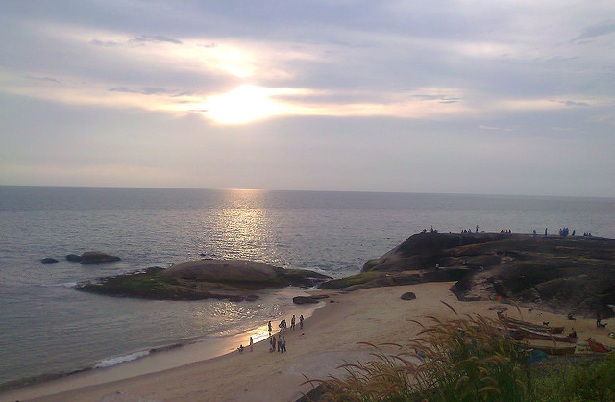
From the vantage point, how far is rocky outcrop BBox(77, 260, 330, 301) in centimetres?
4222

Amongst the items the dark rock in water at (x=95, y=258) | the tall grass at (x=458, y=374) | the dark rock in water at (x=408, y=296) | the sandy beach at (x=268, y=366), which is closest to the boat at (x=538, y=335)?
the sandy beach at (x=268, y=366)

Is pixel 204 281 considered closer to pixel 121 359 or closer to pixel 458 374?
pixel 121 359

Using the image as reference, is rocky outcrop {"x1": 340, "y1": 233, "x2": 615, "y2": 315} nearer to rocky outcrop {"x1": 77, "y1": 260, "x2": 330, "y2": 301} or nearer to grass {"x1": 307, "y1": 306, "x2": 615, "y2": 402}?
rocky outcrop {"x1": 77, "y1": 260, "x2": 330, "y2": 301}

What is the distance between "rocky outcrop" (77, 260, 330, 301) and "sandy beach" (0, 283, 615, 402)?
1281 cm

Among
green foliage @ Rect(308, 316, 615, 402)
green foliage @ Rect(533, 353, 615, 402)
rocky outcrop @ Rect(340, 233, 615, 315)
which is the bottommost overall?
rocky outcrop @ Rect(340, 233, 615, 315)

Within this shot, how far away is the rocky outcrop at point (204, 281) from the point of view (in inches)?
1662

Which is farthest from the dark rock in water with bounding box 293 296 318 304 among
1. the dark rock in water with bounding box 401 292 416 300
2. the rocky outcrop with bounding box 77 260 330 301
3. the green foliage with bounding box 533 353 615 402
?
the green foliage with bounding box 533 353 615 402

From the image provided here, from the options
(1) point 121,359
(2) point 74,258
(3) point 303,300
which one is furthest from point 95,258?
(1) point 121,359

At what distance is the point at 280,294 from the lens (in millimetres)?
44594

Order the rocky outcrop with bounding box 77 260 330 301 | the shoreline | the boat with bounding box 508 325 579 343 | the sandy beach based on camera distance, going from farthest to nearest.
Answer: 1. the rocky outcrop with bounding box 77 260 330 301
2. the shoreline
3. the sandy beach
4. the boat with bounding box 508 325 579 343

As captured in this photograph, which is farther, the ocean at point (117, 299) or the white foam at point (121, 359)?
the ocean at point (117, 299)

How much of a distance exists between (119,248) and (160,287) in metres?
35.7

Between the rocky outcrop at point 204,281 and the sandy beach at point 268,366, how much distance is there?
1281 centimetres

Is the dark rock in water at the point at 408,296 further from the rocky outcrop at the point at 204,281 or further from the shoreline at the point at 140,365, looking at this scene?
the rocky outcrop at the point at 204,281
